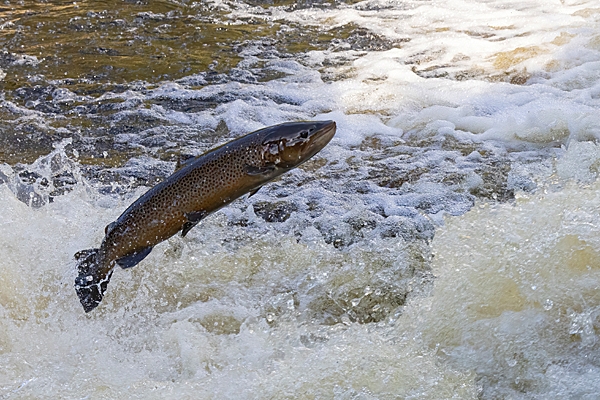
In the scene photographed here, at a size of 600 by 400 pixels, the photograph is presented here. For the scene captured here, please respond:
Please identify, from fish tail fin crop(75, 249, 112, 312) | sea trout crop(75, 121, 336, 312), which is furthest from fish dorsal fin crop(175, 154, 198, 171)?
fish tail fin crop(75, 249, 112, 312)

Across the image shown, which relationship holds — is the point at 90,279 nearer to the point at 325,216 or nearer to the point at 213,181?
the point at 213,181

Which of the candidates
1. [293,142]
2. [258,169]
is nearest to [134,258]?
[258,169]

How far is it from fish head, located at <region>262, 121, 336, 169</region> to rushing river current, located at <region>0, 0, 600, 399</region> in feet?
2.39

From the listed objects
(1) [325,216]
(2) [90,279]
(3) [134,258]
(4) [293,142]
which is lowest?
(1) [325,216]

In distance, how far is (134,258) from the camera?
9.00 ft

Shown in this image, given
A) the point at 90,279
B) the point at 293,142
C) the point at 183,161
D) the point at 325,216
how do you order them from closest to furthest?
the point at 293,142
the point at 183,161
the point at 90,279
the point at 325,216

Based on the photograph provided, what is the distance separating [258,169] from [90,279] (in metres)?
0.85

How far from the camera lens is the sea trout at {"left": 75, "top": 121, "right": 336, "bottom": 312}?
8.39 ft

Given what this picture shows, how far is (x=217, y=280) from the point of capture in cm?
330

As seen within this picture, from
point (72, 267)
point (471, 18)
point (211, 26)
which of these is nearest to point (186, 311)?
point (72, 267)

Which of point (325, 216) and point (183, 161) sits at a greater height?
point (183, 161)

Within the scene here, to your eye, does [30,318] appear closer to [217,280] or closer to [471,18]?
[217,280]

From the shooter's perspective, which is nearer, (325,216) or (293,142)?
(293,142)

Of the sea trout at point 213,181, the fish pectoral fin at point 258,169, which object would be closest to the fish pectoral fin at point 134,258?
the sea trout at point 213,181
